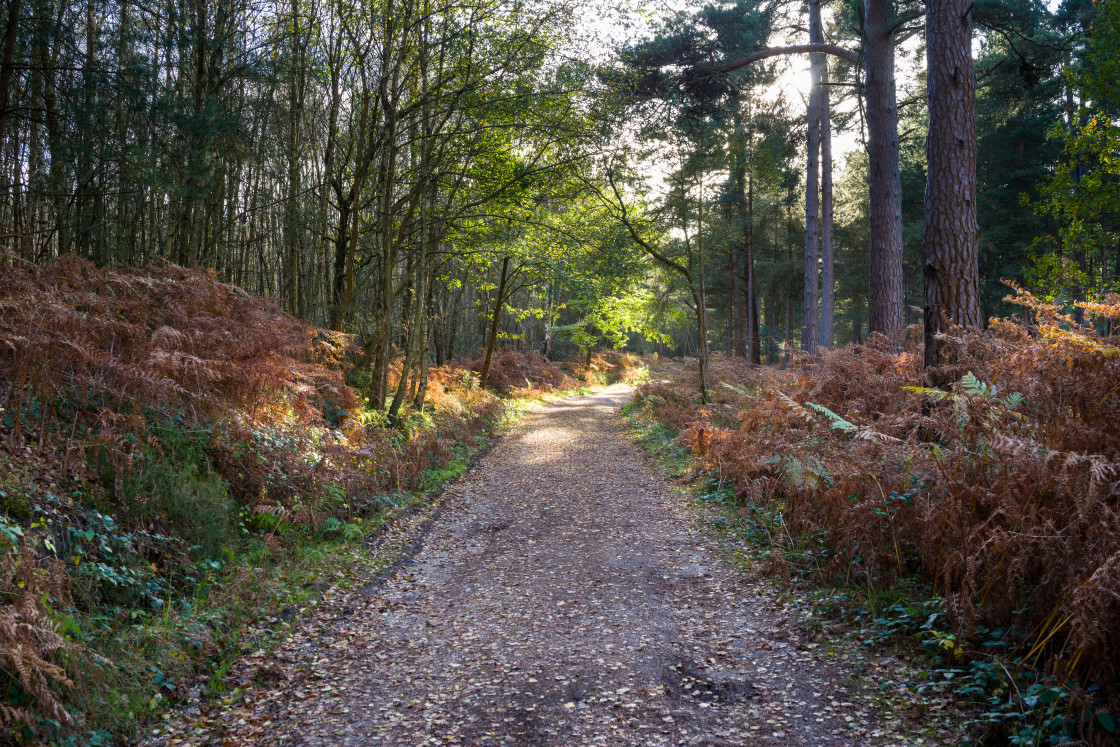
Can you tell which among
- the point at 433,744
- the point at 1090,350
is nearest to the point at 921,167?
the point at 1090,350

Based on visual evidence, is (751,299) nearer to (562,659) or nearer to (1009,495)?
(1009,495)

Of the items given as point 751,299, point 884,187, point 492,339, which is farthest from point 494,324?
point 751,299

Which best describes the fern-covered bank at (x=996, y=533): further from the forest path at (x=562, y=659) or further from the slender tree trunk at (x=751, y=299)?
the slender tree trunk at (x=751, y=299)

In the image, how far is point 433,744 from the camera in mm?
3105

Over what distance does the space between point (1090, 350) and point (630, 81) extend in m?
10.2

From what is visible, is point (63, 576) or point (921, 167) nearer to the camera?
point (63, 576)

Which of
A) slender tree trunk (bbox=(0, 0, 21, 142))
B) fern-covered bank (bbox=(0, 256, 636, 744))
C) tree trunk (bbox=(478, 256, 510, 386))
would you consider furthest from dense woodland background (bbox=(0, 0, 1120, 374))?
fern-covered bank (bbox=(0, 256, 636, 744))

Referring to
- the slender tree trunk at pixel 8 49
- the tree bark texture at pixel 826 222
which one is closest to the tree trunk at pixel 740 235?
the tree bark texture at pixel 826 222

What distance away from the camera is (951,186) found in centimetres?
603

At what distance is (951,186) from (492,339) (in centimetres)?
1536

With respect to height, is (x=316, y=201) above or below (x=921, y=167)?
below

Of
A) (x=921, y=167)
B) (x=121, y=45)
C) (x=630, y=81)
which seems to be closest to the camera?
(x=121, y=45)

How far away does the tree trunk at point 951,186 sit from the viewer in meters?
5.98

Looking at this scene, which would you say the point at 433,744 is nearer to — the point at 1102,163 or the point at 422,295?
the point at 422,295
